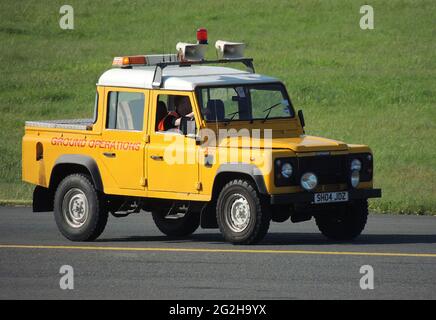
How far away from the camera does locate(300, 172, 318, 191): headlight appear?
Result: 51.4 ft

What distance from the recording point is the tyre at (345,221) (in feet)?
54.1

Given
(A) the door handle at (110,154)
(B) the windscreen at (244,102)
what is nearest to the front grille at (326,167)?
(B) the windscreen at (244,102)

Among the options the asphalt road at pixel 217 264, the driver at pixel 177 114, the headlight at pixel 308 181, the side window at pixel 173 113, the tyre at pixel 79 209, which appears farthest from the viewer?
the tyre at pixel 79 209

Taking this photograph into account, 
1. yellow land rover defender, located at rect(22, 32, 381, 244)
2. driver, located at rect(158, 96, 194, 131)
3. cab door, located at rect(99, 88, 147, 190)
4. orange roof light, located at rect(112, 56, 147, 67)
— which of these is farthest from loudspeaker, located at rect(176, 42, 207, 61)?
cab door, located at rect(99, 88, 147, 190)

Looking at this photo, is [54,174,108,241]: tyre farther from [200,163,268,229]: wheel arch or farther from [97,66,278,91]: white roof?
[200,163,268,229]: wheel arch

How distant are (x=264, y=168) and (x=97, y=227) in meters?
2.66

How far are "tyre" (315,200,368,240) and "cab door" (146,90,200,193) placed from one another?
1.74m

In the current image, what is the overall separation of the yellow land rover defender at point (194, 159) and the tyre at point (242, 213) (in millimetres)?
14

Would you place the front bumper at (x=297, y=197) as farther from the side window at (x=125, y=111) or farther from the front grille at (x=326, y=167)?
the side window at (x=125, y=111)

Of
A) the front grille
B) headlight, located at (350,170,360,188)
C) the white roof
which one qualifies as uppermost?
the white roof

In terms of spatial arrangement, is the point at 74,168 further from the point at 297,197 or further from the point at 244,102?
the point at 297,197

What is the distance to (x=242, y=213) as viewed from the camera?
51.6ft

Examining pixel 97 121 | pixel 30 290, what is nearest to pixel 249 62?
pixel 97 121
